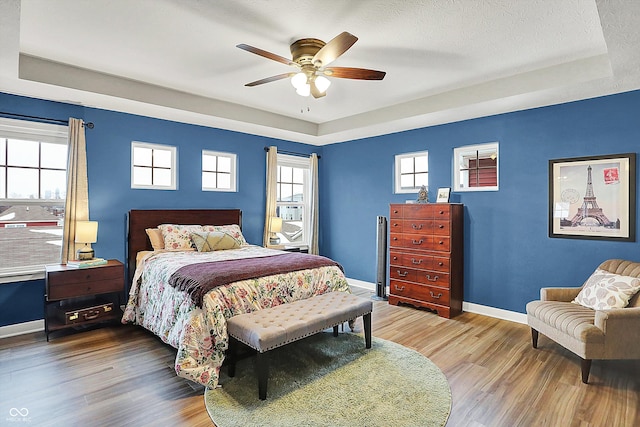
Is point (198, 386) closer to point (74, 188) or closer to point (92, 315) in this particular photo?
point (92, 315)

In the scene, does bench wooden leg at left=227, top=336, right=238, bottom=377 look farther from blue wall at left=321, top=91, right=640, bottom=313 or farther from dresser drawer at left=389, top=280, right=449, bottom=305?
blue wall at left=321, top=91, right=640, bottom=313

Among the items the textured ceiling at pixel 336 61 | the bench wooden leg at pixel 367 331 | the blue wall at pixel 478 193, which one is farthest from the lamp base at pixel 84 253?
the bench wooden leg at pixel 367 331

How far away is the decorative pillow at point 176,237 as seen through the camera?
421 cm

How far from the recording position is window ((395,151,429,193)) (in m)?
5.17

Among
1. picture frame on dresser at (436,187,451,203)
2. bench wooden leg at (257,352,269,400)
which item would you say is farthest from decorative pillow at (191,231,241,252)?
picture frame on dresser at (436,187,451,203)

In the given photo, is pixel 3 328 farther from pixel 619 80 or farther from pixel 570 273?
pixel 619 80

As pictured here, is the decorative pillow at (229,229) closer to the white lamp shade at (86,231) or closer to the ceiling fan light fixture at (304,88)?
the white lamp shade at (86,231)

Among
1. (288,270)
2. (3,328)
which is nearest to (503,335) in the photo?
(288,270)

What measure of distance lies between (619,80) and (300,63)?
115 inches

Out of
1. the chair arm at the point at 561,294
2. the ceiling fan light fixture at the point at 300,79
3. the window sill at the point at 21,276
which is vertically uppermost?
the ceiling fan light fixture at the point at 300,79

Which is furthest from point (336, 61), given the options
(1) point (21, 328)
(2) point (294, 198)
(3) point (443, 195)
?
(1) point (21, 328)

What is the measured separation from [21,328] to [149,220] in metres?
1.67

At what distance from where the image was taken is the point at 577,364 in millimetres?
3027

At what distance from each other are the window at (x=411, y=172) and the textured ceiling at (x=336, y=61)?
64 centimetres
